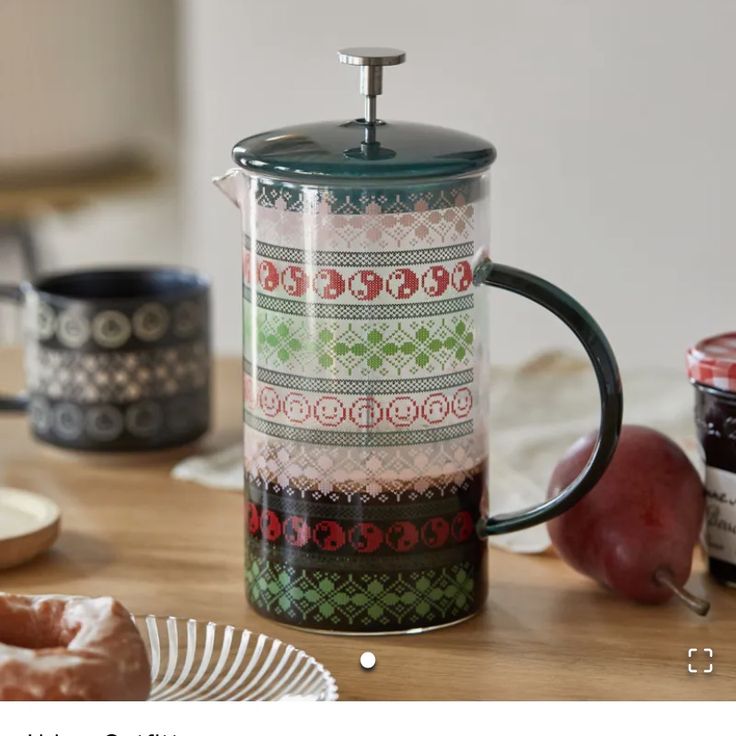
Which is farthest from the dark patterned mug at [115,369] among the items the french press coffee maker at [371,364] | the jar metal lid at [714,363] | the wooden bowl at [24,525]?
the jar metal lid at [714,363]

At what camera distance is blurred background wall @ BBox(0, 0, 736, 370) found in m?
2.06

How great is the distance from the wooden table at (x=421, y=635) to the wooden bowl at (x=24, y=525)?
0.04ft

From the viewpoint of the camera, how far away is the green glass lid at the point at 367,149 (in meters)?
0.62

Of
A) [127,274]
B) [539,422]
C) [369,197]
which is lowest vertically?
[539,422]

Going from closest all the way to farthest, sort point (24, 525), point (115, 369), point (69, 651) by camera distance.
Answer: point (69, 651), point (24, 525), point (115, 369)

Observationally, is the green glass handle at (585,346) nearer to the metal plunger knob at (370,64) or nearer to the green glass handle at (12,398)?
the metal plunger knob at (370,64)

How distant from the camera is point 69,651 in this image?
21.4 inches

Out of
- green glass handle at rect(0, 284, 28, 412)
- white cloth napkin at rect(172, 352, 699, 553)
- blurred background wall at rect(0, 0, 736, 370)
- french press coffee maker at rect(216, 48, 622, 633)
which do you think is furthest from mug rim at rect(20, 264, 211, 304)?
blurred background wall at rect(0, 0, 736, 370)

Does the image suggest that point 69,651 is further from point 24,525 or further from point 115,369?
point 115,369

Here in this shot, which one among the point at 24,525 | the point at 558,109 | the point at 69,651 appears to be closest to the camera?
the point at 69,651

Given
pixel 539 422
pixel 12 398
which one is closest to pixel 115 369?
pixel 12 398

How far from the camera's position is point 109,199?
94.3 inches

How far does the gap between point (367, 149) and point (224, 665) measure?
0.81 feet

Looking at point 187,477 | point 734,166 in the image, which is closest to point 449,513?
point 187,477
